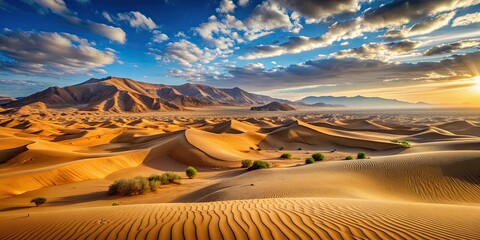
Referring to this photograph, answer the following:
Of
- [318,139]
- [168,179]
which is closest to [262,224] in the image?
[168,179]

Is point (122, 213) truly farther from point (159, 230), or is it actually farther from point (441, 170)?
point (441, 170)

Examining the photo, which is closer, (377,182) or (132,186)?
(132,186)

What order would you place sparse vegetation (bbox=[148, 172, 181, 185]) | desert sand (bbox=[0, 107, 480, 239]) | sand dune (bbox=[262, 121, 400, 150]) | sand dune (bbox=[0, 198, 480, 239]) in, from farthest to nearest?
sand dune (bbox=[262, 121, 400, 150]) < sparse vegetation (bbox=[148, 172, 181, 185]) < desert sand (bbox=[0, 107, 480, 239]) < sand dune (bbox=[0, 198, 480, 239])

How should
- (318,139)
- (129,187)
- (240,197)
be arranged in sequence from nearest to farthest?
(240,197) < (129,187) < (318,139)

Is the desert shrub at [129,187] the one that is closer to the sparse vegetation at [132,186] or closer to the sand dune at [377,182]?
the sparse vegetation at [132,186]

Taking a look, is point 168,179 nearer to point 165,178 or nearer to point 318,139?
point 165,178

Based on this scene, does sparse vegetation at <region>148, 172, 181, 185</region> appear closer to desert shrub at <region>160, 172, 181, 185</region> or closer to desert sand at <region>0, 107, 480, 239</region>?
desert shrub at <region>160, 172, 181, 185</region>

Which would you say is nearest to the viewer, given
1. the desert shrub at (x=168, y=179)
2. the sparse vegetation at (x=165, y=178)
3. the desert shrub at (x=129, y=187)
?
the desert shrub at (x=129, y=187)

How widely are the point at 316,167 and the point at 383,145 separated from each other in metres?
17.1

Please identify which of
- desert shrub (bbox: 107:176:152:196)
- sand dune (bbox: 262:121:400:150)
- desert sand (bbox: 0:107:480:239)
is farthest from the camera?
sand dune (bbox: 262:121:400:150)

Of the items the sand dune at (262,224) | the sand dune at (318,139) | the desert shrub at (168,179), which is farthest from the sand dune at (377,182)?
the sand dune at (318,139)

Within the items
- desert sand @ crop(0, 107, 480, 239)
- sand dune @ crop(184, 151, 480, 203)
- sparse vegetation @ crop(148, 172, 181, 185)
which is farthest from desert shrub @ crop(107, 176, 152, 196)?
sand dune @ crop(184, 151, 480, 203)

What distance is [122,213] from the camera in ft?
19.4

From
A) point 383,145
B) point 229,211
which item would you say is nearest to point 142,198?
point 229,211
